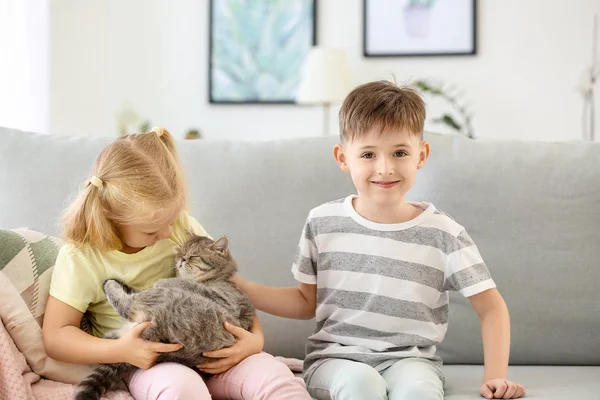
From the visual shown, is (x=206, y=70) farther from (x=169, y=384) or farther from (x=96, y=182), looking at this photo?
(x=169, y=384)

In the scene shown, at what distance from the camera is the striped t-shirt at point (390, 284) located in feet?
5.38

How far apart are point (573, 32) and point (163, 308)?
3.52 m

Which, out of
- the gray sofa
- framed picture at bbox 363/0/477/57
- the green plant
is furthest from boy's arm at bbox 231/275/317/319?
framed picture at bbox 363/0/477/57

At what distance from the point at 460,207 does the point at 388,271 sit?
1.24 ft

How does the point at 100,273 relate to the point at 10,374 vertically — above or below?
above

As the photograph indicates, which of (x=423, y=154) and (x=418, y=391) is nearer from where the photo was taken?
(x=418, y=391)

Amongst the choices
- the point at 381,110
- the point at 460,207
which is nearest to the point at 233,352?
the point at 381,110

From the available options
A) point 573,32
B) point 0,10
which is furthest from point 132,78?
point 573,32

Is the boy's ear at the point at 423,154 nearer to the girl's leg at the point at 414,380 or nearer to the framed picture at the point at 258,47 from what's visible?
the girl's leg at the point at 414,380

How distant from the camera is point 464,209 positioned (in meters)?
1.94

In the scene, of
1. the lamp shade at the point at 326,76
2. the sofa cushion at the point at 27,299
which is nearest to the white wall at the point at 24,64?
the lamp shade at the point at 326,76

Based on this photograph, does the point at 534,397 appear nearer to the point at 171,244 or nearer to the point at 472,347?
the point at 472,347

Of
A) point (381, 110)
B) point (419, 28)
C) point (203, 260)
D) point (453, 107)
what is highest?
point (419, 28)

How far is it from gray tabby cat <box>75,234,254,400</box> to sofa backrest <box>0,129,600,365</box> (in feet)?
0.95
